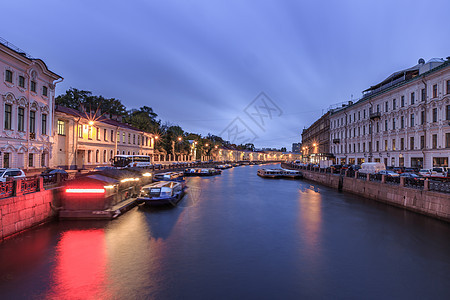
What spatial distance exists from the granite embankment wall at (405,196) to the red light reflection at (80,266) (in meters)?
20.0

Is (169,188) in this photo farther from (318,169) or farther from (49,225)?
(318,169)

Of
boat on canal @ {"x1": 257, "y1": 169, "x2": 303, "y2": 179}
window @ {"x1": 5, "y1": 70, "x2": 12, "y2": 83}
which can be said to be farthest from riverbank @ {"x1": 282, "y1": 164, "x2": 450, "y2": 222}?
window @ {"x1": 5, "y1": 70, "x2": 12, "y2": 83}

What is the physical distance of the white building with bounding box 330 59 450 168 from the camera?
3272 centimetres

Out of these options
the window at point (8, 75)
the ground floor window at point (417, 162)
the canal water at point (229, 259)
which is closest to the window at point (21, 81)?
the window at point (8, 75)

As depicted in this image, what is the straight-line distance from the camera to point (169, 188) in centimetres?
2298

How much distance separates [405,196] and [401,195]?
52cm

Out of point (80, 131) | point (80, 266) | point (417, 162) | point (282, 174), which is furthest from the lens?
point (282, 174)

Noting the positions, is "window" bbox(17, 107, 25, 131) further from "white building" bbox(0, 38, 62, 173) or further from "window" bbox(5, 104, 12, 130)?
"window" bbox(5, 104, 12, 130)

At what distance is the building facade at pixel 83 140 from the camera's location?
36688 mm

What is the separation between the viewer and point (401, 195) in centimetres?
2112

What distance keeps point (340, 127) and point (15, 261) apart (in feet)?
216

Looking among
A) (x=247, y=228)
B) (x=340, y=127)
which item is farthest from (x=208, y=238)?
(x=340, y=127)

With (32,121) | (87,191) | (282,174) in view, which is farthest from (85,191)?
(282,174)

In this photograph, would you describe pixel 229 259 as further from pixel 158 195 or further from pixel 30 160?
pixel 30 160
